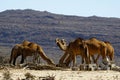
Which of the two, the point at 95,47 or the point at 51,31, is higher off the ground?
the point at 95,47

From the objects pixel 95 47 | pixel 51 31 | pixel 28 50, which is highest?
pixel 95 47

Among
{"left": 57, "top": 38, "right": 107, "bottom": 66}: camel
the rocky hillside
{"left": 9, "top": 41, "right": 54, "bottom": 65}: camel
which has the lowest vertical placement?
the rocky hillside

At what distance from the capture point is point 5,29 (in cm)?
18000

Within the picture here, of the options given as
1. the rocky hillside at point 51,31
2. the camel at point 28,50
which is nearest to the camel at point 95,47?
the camel at point 28,50

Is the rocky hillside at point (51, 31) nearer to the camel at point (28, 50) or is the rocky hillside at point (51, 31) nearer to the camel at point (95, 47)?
the camel at point (28, 50)

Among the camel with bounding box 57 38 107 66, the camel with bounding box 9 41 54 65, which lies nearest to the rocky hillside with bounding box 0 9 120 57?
the camel with bounding box 9 41 54 65

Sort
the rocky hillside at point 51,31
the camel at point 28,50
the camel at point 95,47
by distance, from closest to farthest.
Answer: the camel at point 95,47 < the camel at point 28,50 < the rocky hillside at point 51,31

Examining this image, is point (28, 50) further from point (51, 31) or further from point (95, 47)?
point (51, 31)

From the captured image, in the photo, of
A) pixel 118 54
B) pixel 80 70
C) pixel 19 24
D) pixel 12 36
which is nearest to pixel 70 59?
pixel 80 70

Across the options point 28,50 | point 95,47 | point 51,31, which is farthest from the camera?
point 51,31

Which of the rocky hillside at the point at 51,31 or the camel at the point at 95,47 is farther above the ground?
the camel at the point at 95,47

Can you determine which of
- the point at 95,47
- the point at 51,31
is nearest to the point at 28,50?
the point at 95,47

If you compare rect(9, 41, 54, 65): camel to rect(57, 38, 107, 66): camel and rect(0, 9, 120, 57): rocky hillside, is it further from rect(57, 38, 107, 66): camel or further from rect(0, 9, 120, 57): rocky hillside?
rect(0, 9, 120, 57): rocky hillside

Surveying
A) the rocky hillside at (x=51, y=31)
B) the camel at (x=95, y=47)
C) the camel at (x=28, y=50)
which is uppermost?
the camel at (x=95, y=47)
